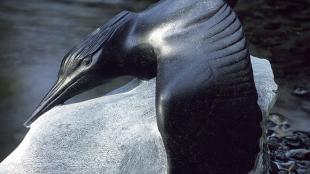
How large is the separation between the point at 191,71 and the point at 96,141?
1.63ft

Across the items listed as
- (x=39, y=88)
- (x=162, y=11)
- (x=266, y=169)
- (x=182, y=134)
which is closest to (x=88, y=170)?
(x=182, y=134)

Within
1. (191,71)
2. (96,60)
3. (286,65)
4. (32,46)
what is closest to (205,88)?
(191,71)

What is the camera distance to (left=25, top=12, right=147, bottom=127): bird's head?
2332mm

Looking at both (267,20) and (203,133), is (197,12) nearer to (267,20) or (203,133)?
(203,133)

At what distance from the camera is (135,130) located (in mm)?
2377

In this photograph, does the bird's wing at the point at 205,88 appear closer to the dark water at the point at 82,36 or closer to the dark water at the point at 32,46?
the dark water at the point at 82,36

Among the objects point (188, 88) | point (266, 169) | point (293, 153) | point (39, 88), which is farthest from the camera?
point (39, 88)

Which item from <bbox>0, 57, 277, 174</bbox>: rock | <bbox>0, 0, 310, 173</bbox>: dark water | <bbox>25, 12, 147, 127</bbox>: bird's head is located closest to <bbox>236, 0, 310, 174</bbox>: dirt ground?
<bbox>0, 0, 310, 173</bbox>: dark water

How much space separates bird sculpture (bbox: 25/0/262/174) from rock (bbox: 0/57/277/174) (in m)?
0.17

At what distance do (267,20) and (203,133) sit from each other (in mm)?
4205

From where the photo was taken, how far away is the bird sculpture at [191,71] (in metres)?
2.12

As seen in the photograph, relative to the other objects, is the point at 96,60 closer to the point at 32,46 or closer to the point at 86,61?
the point at 86,61

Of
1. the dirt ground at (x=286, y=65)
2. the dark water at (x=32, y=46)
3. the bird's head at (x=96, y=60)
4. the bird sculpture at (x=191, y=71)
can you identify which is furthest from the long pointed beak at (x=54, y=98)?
the dirt ground at (x=286, y=65)

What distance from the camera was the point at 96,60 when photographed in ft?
7.70
